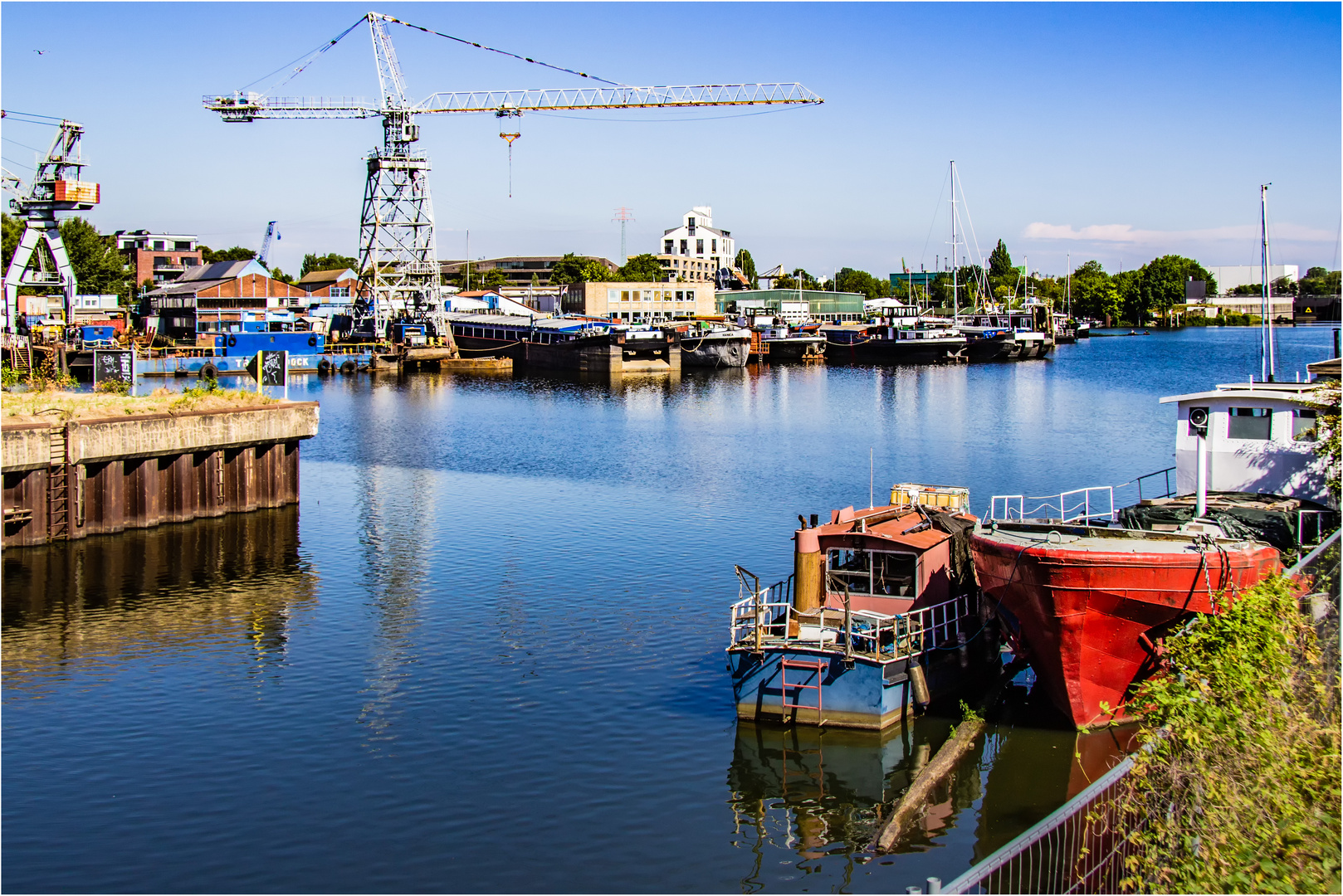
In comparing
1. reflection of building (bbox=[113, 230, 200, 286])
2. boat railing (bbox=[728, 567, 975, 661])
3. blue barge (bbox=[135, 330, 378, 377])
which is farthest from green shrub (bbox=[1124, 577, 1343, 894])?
reflection of building (bbox=[113, 230, 200, 286])

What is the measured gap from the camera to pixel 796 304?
18512cm

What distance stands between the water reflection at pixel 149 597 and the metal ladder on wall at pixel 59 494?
612 millimetres

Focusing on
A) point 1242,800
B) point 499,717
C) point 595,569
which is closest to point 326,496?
point 595,569

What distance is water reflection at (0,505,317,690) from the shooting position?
2591cm

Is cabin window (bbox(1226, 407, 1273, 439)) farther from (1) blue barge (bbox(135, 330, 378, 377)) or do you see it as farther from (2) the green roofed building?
(2) the green roofed building

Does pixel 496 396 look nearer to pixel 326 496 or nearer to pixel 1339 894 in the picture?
pixel 326 496

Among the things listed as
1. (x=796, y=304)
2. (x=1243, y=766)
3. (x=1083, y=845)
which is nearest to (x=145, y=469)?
(x=1083, y=845)

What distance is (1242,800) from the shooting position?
10.8m

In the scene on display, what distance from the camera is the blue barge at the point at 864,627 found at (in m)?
20.5

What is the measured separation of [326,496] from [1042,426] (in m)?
41.8

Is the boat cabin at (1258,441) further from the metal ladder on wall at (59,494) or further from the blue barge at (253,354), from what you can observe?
the blue barge at (253,354)

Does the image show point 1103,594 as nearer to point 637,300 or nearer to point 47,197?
point 47,197

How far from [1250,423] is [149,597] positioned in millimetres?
28113

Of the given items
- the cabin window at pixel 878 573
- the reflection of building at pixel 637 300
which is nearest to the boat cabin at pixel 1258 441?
the cabin window at pixel 878 573
